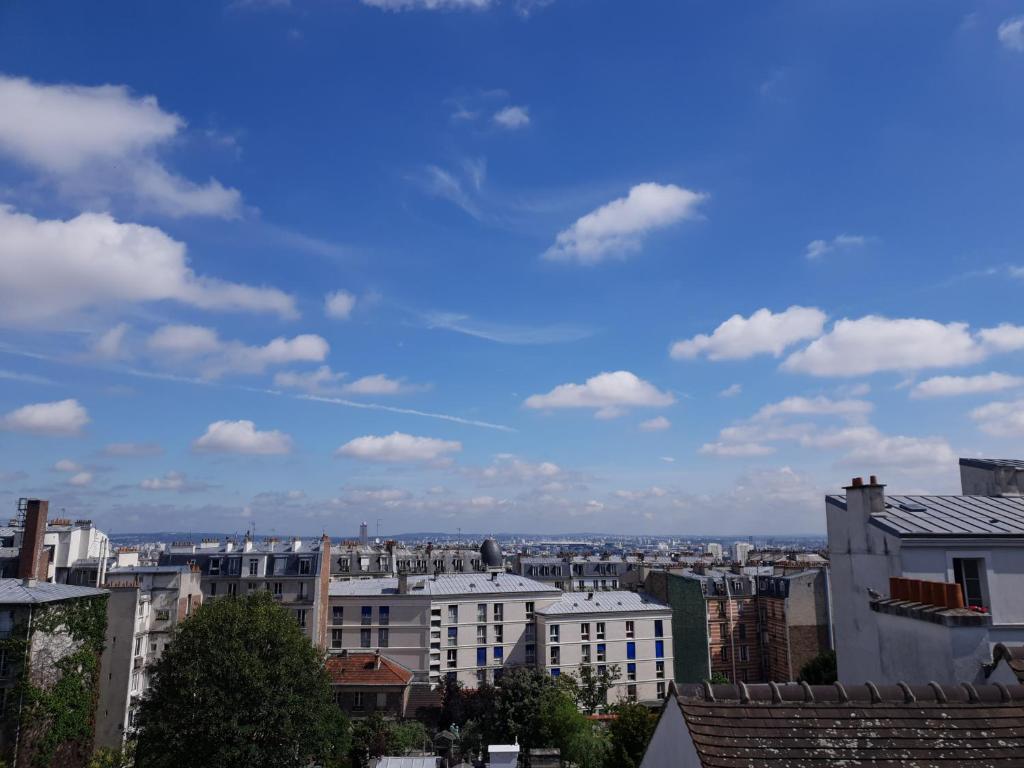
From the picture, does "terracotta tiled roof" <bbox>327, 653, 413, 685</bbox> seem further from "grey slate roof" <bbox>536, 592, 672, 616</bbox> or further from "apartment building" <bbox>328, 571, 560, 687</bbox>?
"grey slate roof" <bbox>536, 592, 672, 616</bbox>

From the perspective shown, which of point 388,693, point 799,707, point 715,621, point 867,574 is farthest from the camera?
point 715,621

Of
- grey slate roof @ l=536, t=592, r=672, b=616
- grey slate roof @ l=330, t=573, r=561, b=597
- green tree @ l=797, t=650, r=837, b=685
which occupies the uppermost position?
grey slate roof @ l=330, t=573, r=561, b=597

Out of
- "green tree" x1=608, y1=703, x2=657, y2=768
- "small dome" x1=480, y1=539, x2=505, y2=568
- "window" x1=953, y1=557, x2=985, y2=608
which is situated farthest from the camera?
"small dome" x1=480, y1=539, x2=505, y2=568

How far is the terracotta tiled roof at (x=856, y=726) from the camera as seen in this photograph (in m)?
7.33

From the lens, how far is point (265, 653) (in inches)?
1469

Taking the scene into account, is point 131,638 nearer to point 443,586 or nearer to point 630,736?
point 630,736

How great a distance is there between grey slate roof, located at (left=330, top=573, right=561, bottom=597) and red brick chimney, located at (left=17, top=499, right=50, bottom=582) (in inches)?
1090

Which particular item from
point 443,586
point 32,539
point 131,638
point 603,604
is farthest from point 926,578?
point 443,586

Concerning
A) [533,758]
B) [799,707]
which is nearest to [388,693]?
[533,758]

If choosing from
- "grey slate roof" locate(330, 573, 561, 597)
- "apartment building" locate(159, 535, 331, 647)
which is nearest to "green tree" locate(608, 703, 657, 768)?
"grey slate roof" locate(330, 573, 561, 597)

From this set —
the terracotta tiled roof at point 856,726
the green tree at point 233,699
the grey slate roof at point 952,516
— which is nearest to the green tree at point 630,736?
the green tree at point 233,699

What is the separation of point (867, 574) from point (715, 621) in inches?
2429

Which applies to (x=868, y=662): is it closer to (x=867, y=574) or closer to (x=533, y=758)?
(x=867, y=574)

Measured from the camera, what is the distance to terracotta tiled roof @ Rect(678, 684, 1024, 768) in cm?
733
